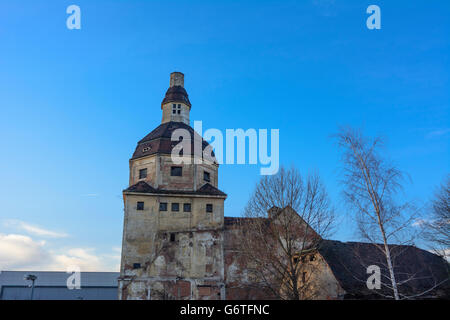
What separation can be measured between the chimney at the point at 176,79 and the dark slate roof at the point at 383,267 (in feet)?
83.3

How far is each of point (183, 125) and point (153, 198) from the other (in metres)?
10.4

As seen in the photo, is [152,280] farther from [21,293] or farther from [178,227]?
[21,293]

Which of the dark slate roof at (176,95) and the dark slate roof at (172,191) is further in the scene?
the dark slate roof at (176,95)

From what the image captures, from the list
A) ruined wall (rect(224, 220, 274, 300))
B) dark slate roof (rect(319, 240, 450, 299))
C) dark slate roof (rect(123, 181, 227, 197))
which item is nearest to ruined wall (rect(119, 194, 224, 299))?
dark slate roof (rect(123, 181, 227, 197))

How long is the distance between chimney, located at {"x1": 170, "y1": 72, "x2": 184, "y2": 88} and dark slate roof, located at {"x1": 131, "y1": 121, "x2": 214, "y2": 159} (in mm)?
6437

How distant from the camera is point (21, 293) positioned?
54.9 m

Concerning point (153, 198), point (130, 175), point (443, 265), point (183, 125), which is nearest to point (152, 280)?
point (153, 198)

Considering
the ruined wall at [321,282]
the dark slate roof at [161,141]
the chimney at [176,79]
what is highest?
the chimney at [176,79]

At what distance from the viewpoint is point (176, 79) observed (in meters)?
44.2

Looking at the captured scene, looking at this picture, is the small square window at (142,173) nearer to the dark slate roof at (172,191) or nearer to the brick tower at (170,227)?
the brick tower at (170,227)

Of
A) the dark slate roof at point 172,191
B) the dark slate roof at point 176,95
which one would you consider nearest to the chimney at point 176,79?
the dark slate roof at point 176,95

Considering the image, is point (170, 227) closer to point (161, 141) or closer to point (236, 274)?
point (236, 274)

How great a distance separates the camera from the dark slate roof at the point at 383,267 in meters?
26.0
